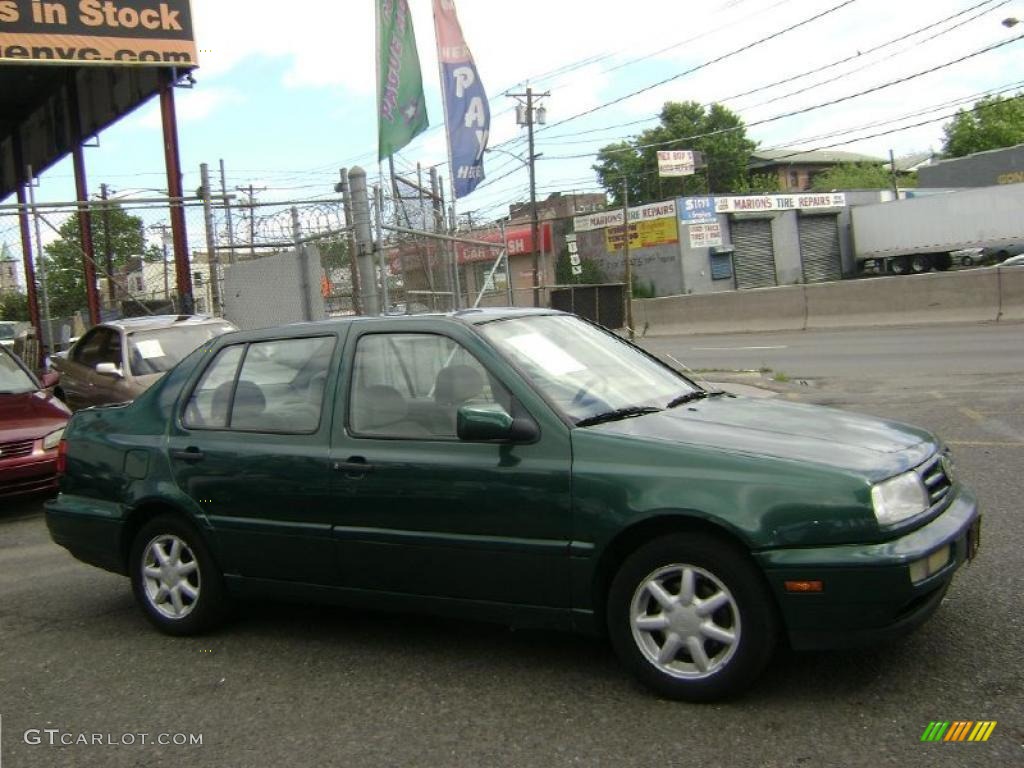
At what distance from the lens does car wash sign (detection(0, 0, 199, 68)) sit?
14852 mm

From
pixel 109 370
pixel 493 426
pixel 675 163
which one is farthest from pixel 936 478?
pixel 675 163

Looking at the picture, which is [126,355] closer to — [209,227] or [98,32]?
[209,227]

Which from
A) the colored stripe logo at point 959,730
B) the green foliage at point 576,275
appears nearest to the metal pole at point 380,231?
the colored stripe logo at point 959,730

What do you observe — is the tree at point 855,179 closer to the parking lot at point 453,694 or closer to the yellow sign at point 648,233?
the yellow sign at point 648,233

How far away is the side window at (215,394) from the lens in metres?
4.77

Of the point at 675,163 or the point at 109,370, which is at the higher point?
the point at 675,163

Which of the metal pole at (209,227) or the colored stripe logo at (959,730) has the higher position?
the metal pole at (209,227)

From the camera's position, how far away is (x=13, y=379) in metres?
9.45

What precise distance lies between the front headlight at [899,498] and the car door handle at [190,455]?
10.1ft

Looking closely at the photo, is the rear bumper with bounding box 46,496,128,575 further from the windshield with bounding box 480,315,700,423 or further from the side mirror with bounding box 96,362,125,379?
the side mirror with bounding box 96,362,125,379

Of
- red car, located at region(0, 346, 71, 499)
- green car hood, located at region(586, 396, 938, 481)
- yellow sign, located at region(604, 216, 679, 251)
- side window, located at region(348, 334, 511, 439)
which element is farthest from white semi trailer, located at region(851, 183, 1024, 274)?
side window, located at region(348, 334, 511, 439)

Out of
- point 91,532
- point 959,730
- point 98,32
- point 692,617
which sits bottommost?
point 959,730

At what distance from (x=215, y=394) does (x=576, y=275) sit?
3899cm

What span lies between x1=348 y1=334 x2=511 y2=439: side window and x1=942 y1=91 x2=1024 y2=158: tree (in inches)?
3122
